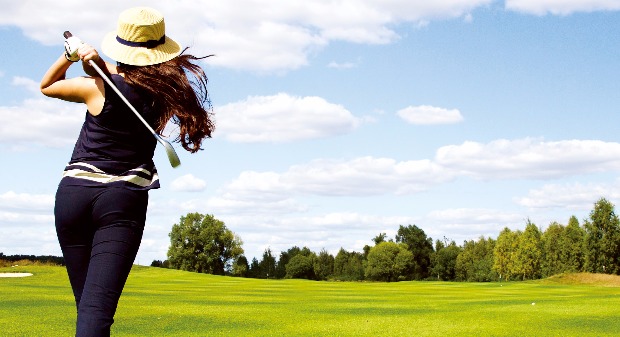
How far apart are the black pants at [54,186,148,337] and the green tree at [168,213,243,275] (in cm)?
8614

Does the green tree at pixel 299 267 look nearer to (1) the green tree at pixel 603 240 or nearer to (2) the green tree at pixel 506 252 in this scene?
(2) the green tree at pixel 506 252

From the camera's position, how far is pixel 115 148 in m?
4.07

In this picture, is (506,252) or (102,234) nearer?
(102,234)

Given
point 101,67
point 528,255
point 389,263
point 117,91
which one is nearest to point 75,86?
point 101,67

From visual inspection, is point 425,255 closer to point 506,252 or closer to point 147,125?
point 506,252

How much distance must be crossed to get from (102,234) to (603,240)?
2784 inches

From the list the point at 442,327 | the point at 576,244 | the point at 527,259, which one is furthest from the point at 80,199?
the point at 527,259

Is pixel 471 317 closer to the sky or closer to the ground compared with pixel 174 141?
closer to the ground

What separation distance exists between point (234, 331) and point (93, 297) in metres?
7.64

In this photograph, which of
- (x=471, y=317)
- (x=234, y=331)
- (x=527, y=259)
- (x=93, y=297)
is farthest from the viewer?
(x=527, y=259)

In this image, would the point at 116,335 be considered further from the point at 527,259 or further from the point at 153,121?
the point at 527,259

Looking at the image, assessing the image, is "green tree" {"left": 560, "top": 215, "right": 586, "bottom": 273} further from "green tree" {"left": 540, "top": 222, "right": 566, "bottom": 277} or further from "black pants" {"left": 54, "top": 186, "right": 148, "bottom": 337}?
"black pants" {"left": 54, "top": 186, "right": 148, "bottom": 337}

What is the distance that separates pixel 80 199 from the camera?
3.92 m

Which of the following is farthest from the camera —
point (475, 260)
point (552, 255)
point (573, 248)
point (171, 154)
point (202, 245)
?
point (475, 260)
